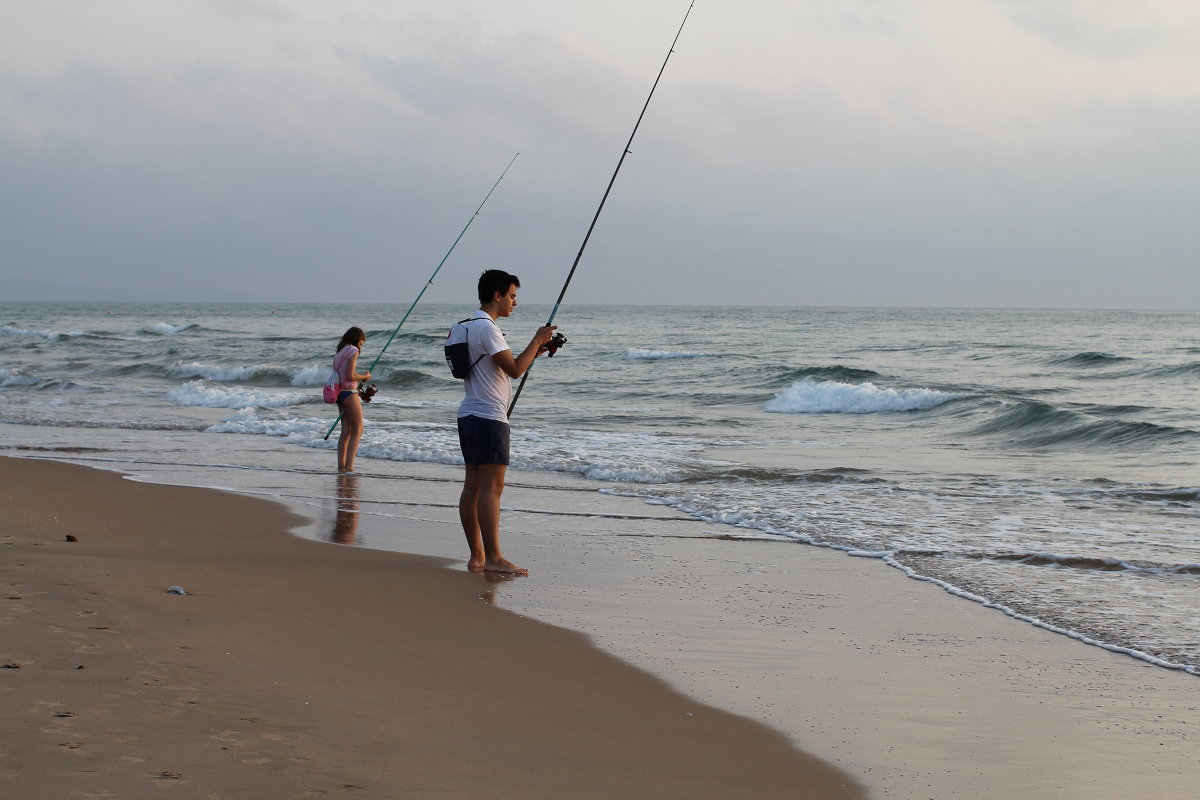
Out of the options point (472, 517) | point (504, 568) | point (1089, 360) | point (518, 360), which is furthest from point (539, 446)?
point (1089, 360)

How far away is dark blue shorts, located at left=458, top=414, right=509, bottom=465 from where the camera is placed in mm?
4691

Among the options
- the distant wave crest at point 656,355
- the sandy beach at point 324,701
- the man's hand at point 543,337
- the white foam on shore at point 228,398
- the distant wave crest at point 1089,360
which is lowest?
the white foam on shore at point 228,398

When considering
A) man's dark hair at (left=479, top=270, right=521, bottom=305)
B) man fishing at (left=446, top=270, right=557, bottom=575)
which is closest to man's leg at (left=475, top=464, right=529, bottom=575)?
man fishing at (left=446, top=270, right=557, bottom=575)

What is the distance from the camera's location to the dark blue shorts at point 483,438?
4691 mm

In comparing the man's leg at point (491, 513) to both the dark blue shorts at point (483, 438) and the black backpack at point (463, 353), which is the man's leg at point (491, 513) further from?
the black backpack at point (463, 353)

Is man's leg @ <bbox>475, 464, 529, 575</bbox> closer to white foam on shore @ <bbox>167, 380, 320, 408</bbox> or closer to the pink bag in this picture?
the pink bag

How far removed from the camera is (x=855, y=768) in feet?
8.64

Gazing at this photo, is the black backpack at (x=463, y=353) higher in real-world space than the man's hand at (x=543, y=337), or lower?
lower

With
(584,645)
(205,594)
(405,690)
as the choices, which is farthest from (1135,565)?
(205,594)

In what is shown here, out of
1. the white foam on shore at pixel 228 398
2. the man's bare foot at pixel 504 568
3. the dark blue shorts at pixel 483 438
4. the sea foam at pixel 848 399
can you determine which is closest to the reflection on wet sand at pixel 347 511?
the man's bare foot at pixel 504 568

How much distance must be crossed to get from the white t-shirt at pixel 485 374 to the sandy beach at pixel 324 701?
0.80 meters

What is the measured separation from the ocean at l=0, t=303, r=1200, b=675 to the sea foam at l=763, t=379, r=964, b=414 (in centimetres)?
5

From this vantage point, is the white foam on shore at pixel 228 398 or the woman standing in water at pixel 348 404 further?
the white foam on shore at pixel 228 398

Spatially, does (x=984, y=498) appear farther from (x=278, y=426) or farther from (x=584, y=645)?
(x=278, y=426)
